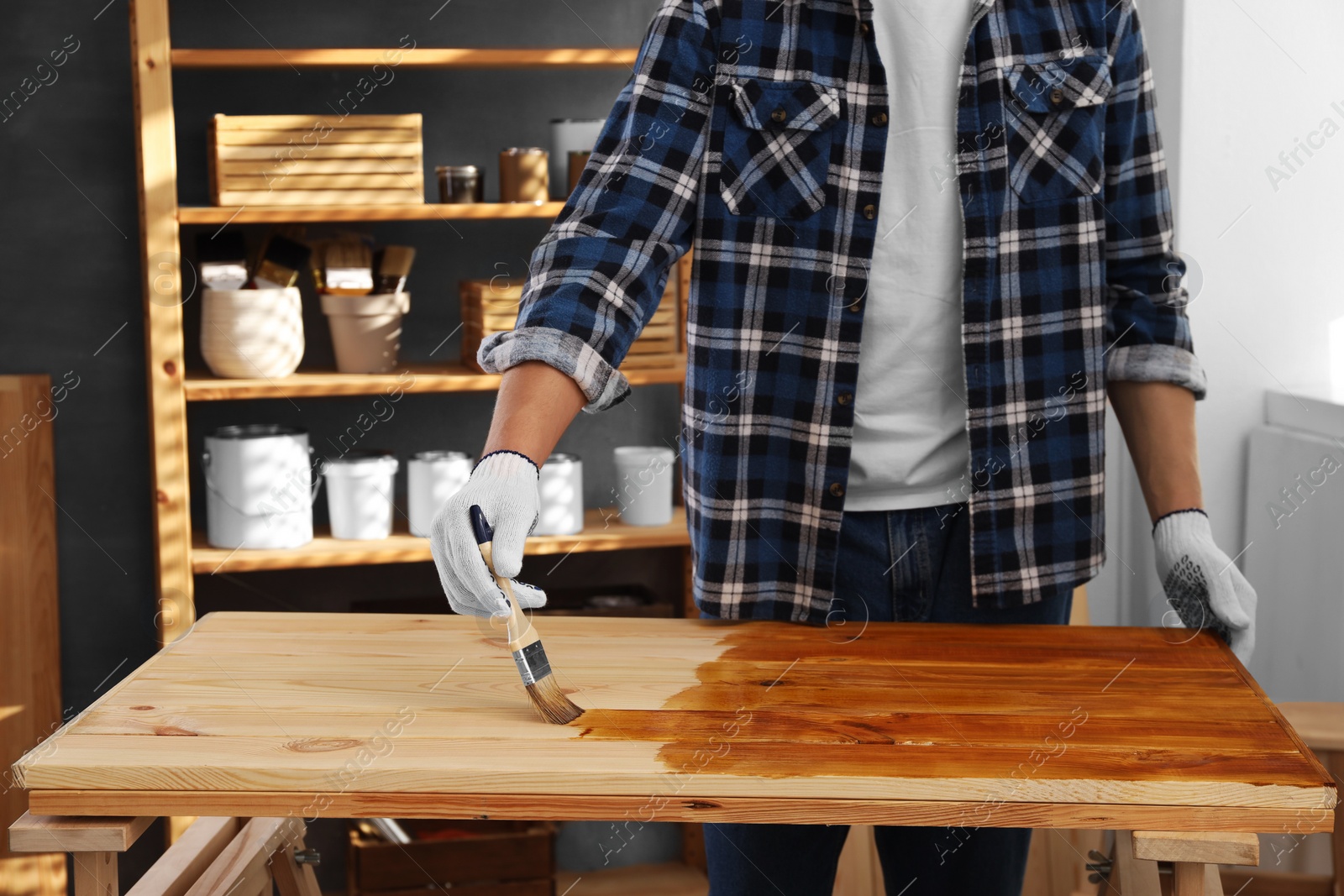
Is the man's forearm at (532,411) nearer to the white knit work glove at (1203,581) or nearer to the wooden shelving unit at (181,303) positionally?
the white knit work glove at (1203,581)

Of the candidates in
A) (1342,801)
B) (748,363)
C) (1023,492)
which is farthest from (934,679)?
(1342,801)

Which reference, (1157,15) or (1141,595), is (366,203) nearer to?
(1157,15)

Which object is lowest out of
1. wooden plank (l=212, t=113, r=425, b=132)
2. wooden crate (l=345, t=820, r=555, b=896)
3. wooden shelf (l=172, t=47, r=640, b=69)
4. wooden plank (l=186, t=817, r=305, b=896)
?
wooden crate (l=345, t=820, r=555, b=896)

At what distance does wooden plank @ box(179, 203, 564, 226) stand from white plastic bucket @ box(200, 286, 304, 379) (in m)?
0.13

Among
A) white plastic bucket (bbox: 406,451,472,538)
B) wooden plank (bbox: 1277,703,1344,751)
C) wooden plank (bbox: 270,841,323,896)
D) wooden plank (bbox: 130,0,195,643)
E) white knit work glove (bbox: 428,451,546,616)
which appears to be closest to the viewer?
white knit work glove (bbox: 428,451,546,616)

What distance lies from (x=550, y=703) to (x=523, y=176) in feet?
4.51

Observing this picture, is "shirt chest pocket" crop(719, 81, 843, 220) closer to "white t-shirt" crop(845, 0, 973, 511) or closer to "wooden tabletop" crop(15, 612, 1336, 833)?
"white t-shirt" crop(845, 0, 973, 511)

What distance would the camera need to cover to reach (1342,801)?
1617mm

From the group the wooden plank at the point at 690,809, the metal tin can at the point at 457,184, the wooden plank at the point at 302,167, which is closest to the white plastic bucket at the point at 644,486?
the metal tin can at the point at 457,184

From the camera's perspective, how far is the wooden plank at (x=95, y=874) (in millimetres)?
858

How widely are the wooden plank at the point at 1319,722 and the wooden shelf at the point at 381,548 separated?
977mm

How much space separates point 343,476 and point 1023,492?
4.38ft

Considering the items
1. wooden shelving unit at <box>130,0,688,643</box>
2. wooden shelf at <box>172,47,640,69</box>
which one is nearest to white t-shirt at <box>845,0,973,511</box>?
wooden shelf at <box>172,47,640,69</box>

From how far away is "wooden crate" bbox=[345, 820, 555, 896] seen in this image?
2158 millimetres
